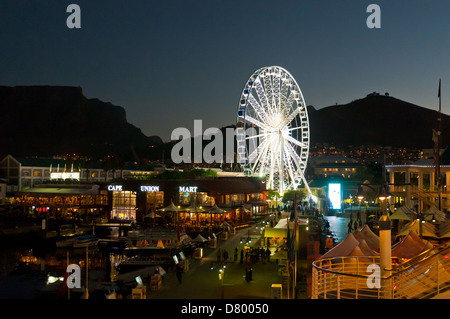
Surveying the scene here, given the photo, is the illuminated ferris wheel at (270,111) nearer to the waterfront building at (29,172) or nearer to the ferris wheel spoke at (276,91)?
the ferris wheel spoke at (276,91)

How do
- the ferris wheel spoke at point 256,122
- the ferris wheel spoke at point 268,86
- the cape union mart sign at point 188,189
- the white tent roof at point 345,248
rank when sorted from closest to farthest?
the white tent roof at point 345,248 → the cape union mart sign at point 188,189 → the ferris wheel spoke at point 256,122 → the ferris wheel spoke at point 268,86

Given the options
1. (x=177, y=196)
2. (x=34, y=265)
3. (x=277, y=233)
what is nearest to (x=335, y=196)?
(x=177, y=196)

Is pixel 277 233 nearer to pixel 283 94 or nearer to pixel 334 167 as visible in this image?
pixel 283 94

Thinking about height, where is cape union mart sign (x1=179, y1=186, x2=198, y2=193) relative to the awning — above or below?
above

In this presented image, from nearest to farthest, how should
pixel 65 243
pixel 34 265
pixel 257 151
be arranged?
1. pixel 34 265
2. pixel 65 243
3. pixel 257 151

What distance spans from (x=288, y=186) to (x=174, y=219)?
23.3 meters

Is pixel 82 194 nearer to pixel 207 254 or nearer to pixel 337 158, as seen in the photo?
pixel 207 254

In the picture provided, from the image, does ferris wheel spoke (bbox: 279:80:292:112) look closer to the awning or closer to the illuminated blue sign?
the illuminated blue sign

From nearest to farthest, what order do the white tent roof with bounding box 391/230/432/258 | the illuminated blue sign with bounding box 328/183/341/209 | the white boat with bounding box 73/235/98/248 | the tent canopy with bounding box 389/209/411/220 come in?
the white tent roof with bounding box 391/230/432/258
the tent canopy with bounding box 389/209/411/220
the white boat with bounding box 73/235/98/248
the illuminated blue sign with bounding box 328/183/341/209

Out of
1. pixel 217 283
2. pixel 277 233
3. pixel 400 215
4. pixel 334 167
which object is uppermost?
pixel 334 167

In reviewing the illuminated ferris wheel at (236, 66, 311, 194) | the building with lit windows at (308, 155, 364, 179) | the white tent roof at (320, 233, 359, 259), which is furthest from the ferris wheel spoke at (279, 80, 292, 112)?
the building with lit windows at (308, 155, 364, 179)

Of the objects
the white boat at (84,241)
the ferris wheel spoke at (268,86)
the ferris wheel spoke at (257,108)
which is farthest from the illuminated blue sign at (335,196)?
the white boat at (84,241)

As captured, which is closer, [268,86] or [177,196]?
[177,196]
